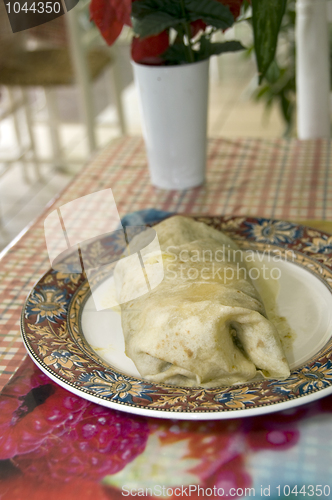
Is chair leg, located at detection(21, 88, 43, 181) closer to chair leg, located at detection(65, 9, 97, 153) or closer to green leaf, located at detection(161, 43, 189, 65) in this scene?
chair leg, located at detection(65, 9, 97, 153)

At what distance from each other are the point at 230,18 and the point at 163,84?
0.17 m

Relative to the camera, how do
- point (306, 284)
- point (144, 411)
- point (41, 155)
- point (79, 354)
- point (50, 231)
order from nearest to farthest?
point (144, 411) → point (79, 354) → point (306, 284) → point (50, 231) → point (41, 155)

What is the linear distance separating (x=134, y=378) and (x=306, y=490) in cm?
19

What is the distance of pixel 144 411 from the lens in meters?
0.47

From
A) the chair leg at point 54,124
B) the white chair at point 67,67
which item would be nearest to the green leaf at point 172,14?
the white chair at point 67,67

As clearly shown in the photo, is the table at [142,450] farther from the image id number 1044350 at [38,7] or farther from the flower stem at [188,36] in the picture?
the flower stem at [188,36]

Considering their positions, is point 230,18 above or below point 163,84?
above

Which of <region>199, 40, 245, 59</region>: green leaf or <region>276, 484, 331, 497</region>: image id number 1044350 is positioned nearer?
<region>276, 484, 331, 497</region>: image id number 1044350

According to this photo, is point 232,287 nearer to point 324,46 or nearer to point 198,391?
point 198,391

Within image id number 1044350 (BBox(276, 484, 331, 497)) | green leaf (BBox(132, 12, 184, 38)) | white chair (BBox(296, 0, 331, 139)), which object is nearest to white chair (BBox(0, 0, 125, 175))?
white chair (BBox(296, 0, 331, 139))

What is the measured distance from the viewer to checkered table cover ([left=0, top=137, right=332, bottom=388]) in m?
0.86

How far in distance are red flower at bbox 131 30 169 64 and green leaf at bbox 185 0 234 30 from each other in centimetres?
8

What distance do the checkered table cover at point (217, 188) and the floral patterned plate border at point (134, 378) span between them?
97 mm

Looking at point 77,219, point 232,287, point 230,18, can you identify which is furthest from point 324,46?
point 232,287
